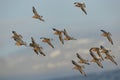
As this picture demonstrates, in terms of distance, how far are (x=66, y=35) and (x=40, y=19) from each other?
1099cm

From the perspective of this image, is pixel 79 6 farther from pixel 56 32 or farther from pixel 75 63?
pixel 75 63

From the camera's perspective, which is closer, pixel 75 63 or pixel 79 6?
pixel 79 6

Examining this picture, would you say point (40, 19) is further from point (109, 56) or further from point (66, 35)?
point (109, 56)

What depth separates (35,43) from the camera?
11050cm

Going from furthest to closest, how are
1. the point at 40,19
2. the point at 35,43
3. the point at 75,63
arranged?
the point at 75,63
the point at 35,43
the point at 40,19

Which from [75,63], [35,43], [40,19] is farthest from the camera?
[75,63]

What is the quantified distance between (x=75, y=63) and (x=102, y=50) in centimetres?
808

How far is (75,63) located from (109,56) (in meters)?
9.67

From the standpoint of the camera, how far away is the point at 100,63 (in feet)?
371

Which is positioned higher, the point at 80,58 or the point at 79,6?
the point at 79,6

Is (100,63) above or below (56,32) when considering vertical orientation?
below

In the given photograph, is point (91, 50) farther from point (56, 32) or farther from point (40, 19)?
point (40, 19)

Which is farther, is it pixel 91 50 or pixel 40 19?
pixel 91 50

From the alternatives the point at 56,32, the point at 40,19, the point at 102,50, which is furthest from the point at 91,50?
the point at 40,19
